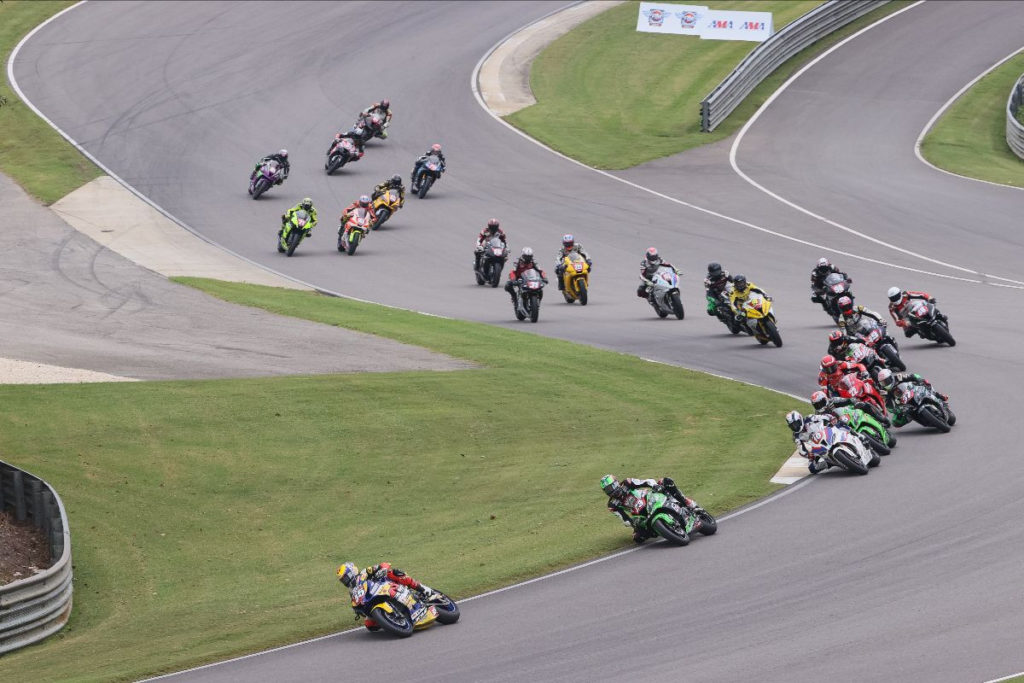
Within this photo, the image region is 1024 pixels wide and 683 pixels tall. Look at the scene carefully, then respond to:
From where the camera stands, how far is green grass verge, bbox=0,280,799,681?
19.9 metres

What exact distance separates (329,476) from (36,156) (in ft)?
116

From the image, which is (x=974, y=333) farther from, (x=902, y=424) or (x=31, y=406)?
(x=31, y=406)

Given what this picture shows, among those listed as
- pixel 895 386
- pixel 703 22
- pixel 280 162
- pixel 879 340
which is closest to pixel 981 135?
pixel 703 22

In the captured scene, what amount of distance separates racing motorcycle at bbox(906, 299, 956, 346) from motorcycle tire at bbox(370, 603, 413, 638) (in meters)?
16.8

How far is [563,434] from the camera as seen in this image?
27141mm

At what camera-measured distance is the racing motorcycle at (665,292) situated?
3578 cm

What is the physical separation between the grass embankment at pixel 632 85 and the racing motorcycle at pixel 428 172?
643 cm

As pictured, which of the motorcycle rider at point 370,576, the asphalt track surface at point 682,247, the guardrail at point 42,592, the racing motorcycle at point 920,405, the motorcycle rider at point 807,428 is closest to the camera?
the asphalt track surface at point 682,247

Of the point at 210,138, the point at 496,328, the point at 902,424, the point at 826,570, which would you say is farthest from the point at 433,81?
the point at 826,570

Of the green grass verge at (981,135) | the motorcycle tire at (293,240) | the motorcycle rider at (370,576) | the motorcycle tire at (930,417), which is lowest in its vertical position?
the motorcycle tire at (293,240)

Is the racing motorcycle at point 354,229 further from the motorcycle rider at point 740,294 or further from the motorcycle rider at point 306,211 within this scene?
the motorcycle rider at point 740,294

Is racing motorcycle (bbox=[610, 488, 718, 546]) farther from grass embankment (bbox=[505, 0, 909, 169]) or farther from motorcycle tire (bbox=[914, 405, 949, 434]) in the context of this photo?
grass embankment (bbox=[505, 0, 909, 169])

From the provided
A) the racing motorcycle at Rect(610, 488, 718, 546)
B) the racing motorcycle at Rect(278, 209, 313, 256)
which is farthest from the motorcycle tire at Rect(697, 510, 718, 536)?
the racing motorcycle at Rect(278, 209, 313, 256)

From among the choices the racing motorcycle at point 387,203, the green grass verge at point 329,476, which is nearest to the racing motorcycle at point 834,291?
the green grass verge at point 329,476
